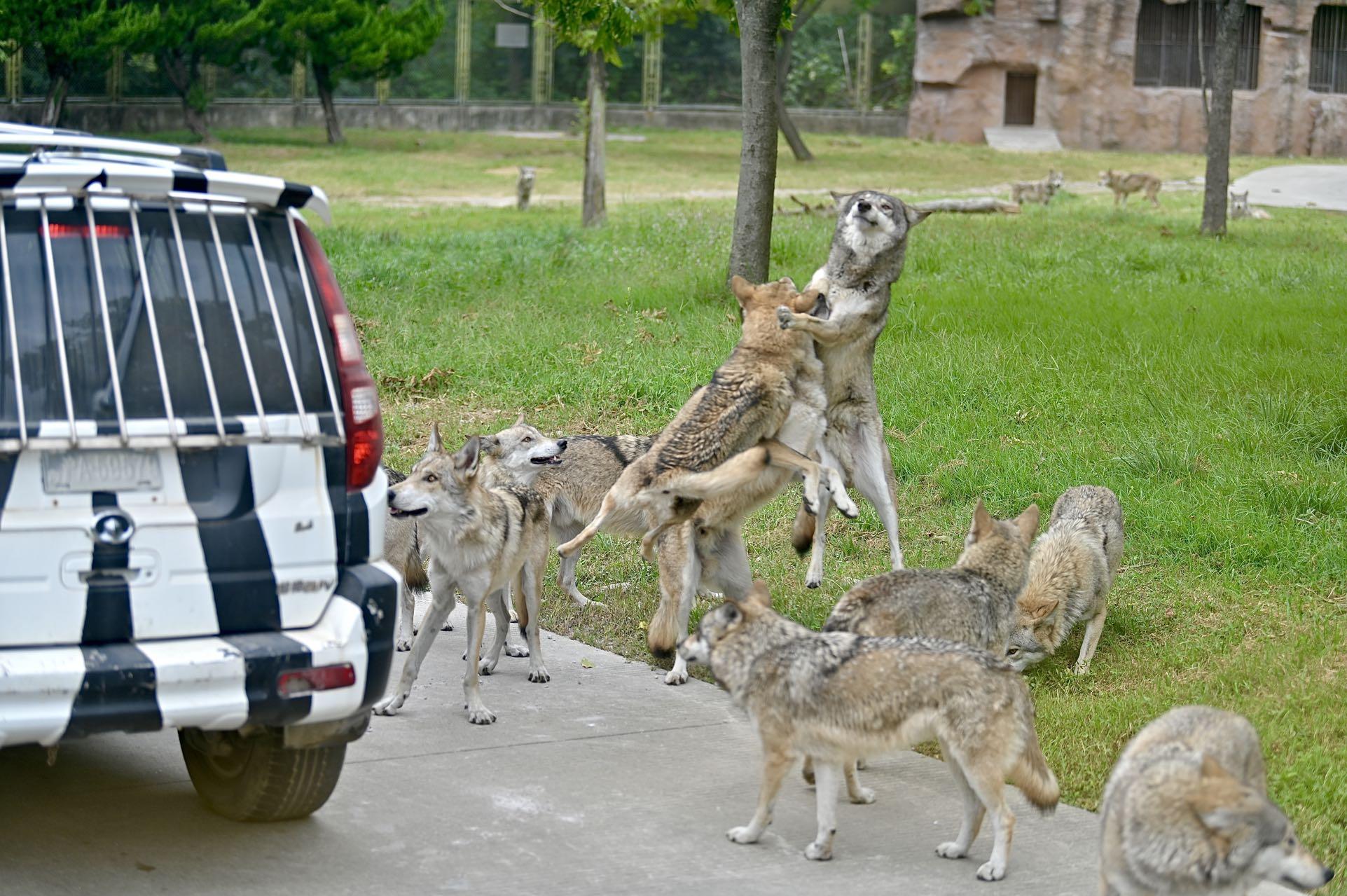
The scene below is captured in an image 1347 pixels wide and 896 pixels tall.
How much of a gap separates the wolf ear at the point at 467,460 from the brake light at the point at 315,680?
2170 mm

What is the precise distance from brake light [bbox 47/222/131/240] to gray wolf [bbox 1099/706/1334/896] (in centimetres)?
330

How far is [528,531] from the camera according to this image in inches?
268

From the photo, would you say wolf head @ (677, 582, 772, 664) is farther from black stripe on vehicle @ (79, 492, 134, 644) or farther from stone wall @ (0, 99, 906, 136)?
stone wall @ (0, 99, 906, 136)

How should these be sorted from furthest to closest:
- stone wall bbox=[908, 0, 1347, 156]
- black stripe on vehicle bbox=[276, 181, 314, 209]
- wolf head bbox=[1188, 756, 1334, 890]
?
stone wall bbox=[908, 0, 1347, 156]
black stripe on vehicle bbox=[276, 181, 314, 209]
wolf head bbox=[1188, 756, 1334, 890]

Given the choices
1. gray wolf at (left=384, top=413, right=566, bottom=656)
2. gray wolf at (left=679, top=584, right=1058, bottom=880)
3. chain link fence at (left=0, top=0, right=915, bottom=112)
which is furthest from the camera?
chain link fence at (left=0, top=0, right=915, bottom=112)

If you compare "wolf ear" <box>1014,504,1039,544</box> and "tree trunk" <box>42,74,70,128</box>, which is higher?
"tree trunk" <box>42,74,70,128</box>

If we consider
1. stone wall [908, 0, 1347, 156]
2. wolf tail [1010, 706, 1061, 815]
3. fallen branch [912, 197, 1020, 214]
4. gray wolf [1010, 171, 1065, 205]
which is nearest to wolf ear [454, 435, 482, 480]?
wolf tail [1010, 706, 1061, 815]

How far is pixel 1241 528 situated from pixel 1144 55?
3783 centimetres

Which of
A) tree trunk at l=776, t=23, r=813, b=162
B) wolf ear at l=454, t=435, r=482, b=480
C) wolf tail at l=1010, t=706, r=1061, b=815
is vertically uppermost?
tree trunk at l=776, t=23, r=813, b=162

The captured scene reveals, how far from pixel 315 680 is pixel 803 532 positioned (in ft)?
12.1

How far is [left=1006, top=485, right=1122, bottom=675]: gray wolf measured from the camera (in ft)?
22.7

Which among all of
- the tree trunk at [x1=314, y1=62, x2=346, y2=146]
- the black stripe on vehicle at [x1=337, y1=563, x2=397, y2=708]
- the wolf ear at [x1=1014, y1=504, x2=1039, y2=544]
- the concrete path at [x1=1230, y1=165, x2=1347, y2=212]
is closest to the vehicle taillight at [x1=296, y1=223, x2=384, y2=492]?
the black stripe on vehicle at [x1=337, y1=563, x2=397, y2=708]

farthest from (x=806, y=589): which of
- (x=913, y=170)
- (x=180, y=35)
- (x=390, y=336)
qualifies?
(x=180, y=35)

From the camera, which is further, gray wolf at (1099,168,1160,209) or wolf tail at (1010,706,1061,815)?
gray wolf at (1099,168,1160,209)
